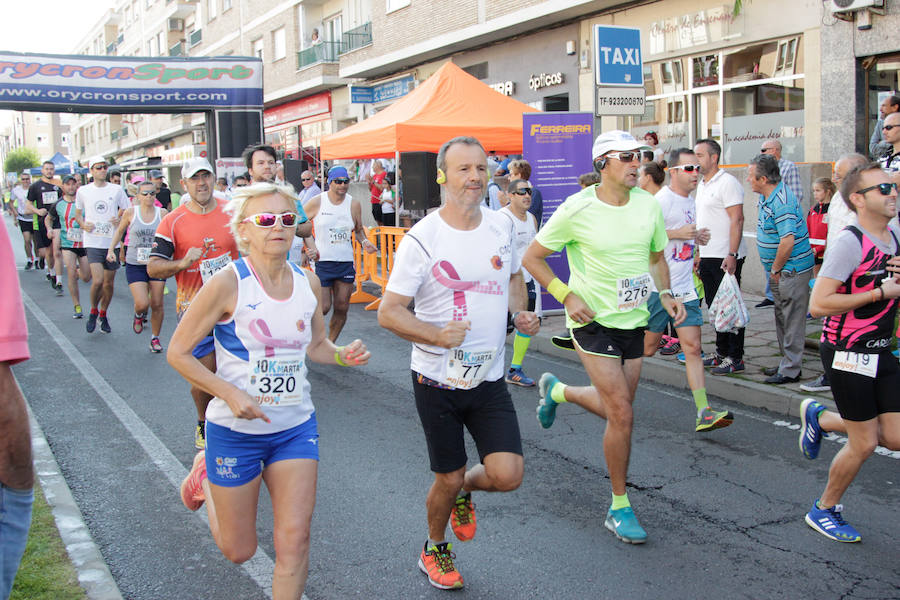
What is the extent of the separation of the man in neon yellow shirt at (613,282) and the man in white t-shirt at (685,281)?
130 cm

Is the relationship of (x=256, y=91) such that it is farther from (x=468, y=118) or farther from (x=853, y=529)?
(x=853, y=529)

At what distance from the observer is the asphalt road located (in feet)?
12.8

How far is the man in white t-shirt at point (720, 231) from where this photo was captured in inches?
307

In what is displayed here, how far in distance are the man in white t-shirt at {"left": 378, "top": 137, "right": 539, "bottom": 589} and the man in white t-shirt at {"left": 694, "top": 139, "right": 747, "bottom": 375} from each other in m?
A: 4.52

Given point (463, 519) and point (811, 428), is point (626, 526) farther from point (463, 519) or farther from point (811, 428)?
point (811, 428)

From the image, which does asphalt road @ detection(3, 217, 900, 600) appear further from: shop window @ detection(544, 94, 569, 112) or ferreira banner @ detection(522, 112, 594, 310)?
shop window @ detection(544, 94, 569, 112)

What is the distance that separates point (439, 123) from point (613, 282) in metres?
9.87

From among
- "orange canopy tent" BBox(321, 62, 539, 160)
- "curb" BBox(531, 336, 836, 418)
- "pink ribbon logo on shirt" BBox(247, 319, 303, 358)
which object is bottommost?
"curb" BBox(531, 336, 836, 418)

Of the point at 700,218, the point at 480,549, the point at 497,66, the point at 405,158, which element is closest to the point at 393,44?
the point at 497,66

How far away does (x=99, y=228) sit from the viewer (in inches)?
461

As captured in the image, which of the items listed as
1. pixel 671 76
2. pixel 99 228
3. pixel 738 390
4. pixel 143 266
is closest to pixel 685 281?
pixel 738 390

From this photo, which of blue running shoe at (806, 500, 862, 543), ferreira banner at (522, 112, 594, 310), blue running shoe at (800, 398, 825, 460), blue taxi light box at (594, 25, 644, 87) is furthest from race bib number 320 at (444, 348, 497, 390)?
ferreira banner at (522, 112, 594, 310)

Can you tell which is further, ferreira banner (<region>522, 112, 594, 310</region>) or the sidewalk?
ferreira banner (<region>522, 112, 594, 310</region>)

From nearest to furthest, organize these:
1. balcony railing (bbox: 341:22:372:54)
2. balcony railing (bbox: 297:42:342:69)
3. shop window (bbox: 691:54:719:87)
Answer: shop window (bbox: 691:54:719:87) < balcony railing (bbox: 341:22:372:54) < balcony railing (bbox: 297:42:342:69)
